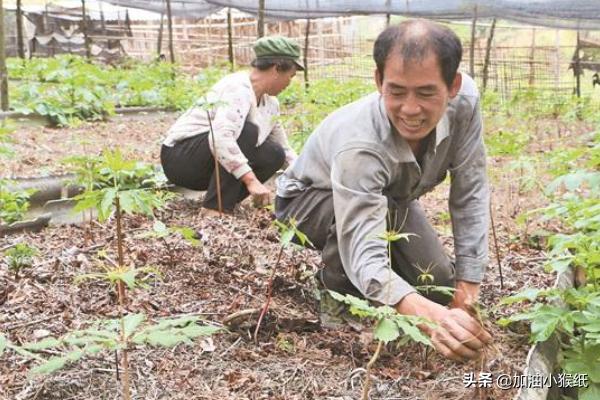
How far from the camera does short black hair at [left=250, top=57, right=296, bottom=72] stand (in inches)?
179

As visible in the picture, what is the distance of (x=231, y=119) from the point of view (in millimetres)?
4520

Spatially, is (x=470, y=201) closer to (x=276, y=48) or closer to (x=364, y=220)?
(x=364, y=220)

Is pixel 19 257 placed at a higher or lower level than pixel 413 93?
lower

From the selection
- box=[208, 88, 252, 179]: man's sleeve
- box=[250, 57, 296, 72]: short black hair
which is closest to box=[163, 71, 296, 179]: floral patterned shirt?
box=[208, 88, 252, 179]: man's sleeve

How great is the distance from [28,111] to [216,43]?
45.2 ft

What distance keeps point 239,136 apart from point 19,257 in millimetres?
1733

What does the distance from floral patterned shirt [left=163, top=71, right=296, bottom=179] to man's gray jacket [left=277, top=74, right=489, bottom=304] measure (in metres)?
1.20

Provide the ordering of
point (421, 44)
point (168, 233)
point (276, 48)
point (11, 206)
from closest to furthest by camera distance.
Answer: point (421, 44) < point (168, 233) < point (11, 206) < point (276, 48)

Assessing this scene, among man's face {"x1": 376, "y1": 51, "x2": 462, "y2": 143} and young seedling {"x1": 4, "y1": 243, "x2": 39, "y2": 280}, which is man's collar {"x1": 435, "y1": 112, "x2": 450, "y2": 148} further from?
young seedling {"x1": 4, "y1": 243, "x2": 39, "y2": 280}

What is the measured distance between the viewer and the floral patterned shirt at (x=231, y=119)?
4.48 metres

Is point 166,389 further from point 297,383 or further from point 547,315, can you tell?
point 547,315

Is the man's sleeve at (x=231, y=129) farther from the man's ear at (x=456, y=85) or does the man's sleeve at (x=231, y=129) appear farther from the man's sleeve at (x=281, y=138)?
the man's ear at (x=456, y=85)

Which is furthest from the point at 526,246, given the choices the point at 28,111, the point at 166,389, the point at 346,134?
the point at 28,111

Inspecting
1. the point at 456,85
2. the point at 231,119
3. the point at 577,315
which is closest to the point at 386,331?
the point at 577,315
